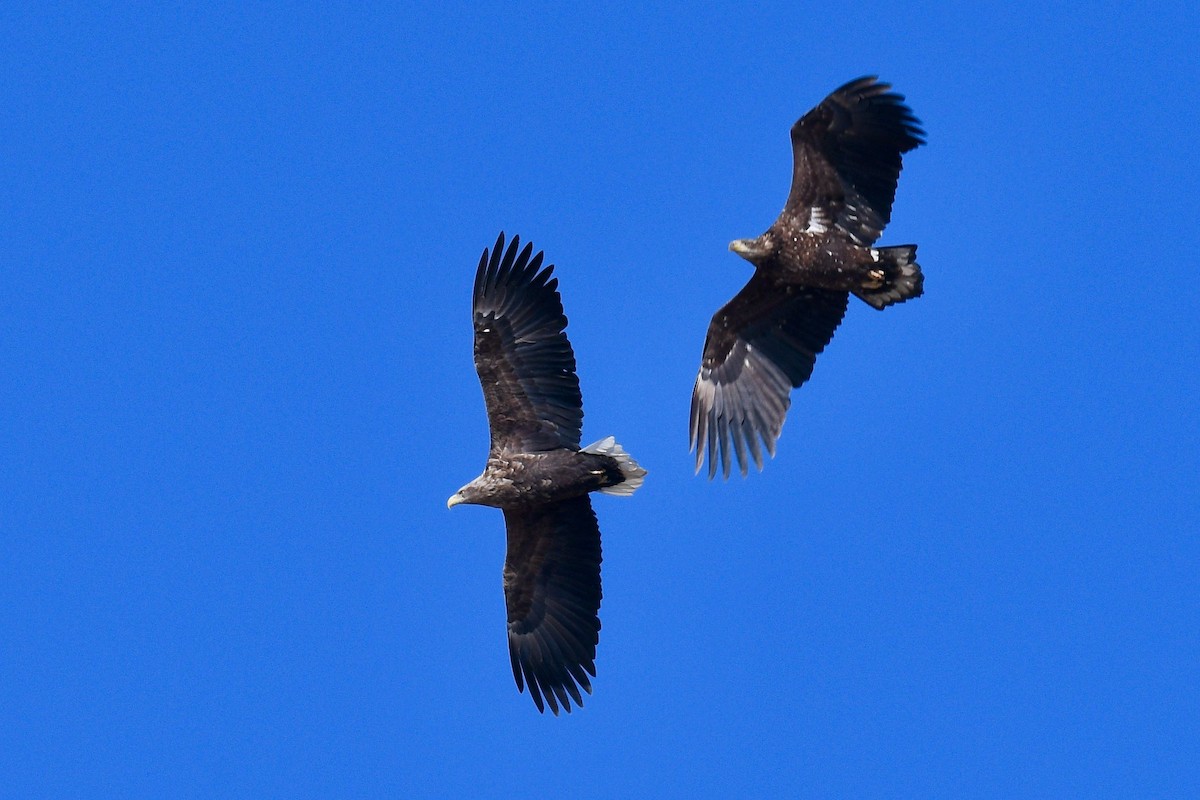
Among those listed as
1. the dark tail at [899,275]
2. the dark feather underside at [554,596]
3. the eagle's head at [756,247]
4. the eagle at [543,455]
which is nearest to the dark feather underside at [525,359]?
the eagle at [543,455]

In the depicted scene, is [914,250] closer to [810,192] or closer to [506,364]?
[810,192]

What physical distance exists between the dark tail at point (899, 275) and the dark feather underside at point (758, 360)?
921mm

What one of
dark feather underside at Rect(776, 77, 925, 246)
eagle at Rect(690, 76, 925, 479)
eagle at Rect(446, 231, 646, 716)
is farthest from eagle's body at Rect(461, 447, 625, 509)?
dark feather underside at Rect(776, 77, 925, 246)

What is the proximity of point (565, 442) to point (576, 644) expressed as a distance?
210 centimetres

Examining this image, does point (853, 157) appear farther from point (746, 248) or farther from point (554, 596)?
point (554, 596)

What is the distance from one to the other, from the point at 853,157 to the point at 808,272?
4.09 feet

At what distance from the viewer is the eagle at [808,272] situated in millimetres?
19562

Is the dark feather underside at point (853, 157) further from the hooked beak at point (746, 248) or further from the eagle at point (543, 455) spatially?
the eagle at point (543, 455)

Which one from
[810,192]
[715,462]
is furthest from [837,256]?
[715,462]

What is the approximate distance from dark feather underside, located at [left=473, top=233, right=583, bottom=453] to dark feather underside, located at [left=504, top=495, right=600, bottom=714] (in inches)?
31.6

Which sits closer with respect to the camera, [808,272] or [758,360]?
[808,272]

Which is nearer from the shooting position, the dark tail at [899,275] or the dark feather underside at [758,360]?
the dark tail at [899,275]

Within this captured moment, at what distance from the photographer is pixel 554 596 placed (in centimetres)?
1989

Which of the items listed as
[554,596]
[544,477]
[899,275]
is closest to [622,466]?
[544,477]
